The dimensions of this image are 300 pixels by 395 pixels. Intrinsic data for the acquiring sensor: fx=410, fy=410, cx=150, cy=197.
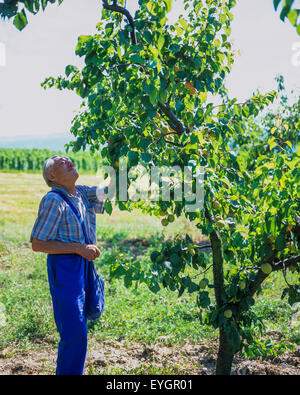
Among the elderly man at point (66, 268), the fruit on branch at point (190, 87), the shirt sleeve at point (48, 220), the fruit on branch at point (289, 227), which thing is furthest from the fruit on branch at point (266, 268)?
the shirt sleeve at point (48, 220)

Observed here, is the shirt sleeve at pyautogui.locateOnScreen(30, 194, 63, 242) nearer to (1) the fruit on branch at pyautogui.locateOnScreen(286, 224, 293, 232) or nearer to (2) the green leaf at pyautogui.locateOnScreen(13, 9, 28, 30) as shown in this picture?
(2) the green leaf at pyautogui.locateOnScreen(13, 9, 28, 30)

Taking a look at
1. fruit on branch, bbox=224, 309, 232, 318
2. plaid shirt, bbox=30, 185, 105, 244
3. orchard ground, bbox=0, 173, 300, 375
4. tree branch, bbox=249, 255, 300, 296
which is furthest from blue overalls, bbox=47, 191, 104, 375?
tree branch, bbox=249, 255, 300, 296

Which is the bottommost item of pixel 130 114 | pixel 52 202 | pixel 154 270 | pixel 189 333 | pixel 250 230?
pixel 189 333

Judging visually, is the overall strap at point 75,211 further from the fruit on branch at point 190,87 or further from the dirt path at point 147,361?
the dirt path at point 147,361

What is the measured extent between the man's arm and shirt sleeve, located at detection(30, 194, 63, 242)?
0.09 feet

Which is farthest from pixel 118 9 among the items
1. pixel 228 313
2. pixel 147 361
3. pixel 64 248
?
pixel 147 361

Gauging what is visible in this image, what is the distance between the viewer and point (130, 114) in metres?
2.72

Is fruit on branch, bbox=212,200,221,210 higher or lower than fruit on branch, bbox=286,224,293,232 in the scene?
higher

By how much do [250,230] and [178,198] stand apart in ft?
2.47

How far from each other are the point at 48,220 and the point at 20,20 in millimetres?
1054

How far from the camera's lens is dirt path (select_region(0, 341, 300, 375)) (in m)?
2.76

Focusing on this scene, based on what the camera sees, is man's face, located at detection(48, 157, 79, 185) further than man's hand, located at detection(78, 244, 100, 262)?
Yes

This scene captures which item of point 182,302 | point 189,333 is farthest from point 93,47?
point 182,302
